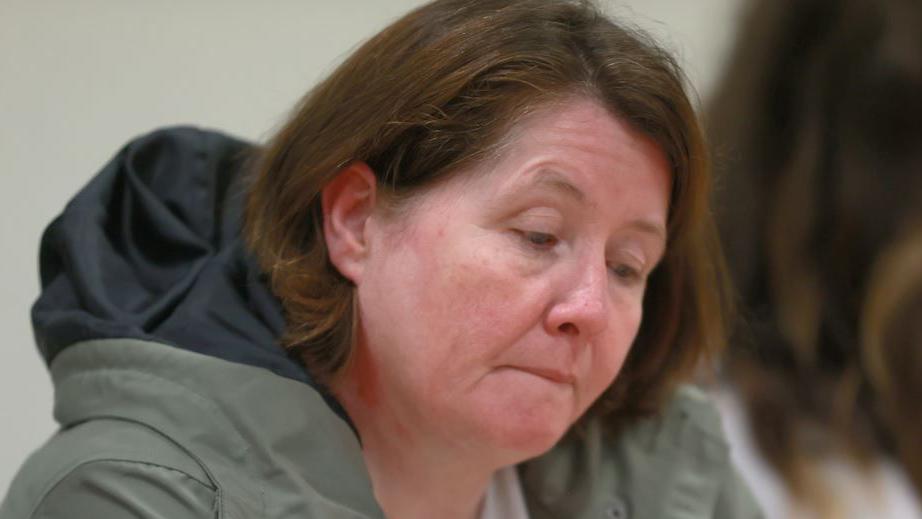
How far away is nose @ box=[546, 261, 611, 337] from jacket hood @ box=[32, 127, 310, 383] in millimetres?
297

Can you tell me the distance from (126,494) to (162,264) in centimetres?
37

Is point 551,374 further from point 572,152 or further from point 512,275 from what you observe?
point 572,152

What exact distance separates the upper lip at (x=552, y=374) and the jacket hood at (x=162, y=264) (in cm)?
25

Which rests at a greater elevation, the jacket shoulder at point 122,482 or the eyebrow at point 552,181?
the eyebrow at point 552,181

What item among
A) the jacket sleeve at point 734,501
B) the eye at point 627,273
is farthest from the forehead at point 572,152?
the jacket sleeve at point 734,501

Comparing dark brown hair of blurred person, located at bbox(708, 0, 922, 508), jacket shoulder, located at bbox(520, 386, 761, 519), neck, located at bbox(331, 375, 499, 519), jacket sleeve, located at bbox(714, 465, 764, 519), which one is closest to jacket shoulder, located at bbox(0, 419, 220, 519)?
neck, located at bbox(331, 375, 499, 519)

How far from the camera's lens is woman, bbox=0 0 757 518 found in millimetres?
1368

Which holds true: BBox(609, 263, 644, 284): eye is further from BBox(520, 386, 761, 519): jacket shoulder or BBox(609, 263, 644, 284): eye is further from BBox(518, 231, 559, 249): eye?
BBox(520, 386, 761, 519): jacket shoulder

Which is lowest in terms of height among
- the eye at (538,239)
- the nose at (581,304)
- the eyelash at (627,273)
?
the eyelash at (627,273)

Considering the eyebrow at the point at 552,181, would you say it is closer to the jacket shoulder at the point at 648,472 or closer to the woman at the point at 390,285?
the woman at the point at 390,285

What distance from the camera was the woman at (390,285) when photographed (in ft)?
4.49

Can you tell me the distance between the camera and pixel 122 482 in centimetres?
130

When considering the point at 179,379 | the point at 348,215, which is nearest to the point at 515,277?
the point at 348,215

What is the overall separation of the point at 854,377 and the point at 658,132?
39.1 inches
